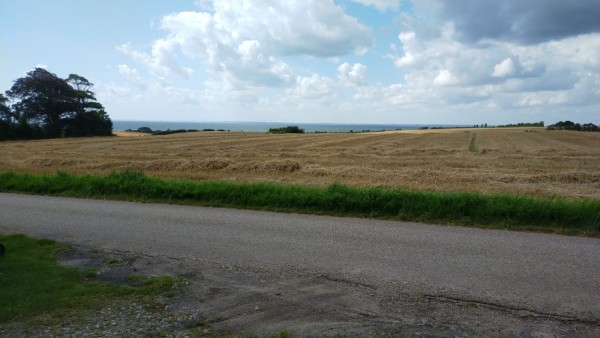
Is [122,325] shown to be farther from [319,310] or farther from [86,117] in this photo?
[86,117]

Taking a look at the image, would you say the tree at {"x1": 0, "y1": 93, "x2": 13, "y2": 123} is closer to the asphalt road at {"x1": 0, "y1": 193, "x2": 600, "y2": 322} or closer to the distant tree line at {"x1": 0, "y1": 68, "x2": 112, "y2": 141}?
the distant tree line at {"x1": 0, "y1": 68, "x2": 112, "y2": 141}

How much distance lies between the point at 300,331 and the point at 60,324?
235cm

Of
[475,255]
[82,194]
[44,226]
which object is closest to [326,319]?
[475,255]

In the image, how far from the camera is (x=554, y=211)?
8.71m

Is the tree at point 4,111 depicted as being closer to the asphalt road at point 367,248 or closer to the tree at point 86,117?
the tree at point 86,117

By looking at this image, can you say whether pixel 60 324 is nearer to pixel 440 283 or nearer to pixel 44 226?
pixel 440 283

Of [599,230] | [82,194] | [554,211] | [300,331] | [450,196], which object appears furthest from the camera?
[82,194]

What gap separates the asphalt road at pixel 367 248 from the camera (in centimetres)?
533

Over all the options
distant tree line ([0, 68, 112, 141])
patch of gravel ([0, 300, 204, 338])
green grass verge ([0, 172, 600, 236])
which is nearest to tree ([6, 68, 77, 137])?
distant tree line ([0, 68, 112, 141])

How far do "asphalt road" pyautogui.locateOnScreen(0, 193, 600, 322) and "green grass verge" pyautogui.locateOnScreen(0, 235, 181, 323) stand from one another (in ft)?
3.68

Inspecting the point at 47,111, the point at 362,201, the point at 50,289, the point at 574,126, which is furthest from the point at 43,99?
the point at 574,126

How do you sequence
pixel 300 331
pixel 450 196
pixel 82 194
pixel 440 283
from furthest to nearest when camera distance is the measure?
pixel 82 194, pixel 450 196, pixel 440 283, pixel 300 331

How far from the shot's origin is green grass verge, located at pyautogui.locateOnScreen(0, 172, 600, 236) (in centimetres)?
864

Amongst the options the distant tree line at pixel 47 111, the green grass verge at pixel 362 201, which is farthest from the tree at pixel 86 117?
the green grass verge at pixel 362 201
